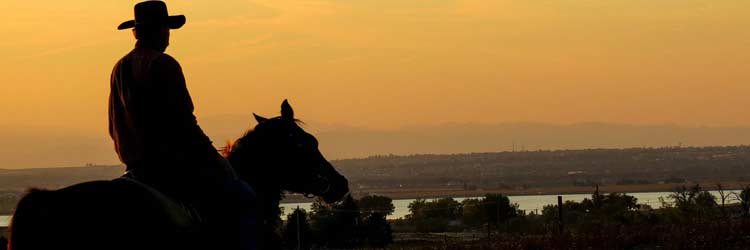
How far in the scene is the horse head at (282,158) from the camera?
34.7 feet

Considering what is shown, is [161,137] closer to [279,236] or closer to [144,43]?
[144,43]

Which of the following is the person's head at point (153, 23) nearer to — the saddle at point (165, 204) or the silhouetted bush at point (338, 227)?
the saddle at point (165, 204)

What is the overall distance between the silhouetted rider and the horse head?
1.20 meters

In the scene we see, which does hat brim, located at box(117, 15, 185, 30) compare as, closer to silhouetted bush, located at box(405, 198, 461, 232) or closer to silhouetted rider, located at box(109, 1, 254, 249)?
silhouetted rider, located at box(109, 1, 254, 249)

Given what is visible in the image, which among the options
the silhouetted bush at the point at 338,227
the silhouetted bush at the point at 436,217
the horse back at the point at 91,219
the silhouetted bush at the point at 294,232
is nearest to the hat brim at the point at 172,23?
the horse back at the point at 91,219

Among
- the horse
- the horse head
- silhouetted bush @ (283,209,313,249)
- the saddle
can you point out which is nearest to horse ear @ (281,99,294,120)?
the horse head

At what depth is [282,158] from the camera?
10.8 metres

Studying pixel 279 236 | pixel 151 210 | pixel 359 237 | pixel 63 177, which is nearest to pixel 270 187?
pixel 279 236

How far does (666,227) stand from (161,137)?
48.6ft

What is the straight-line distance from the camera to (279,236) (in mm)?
10281

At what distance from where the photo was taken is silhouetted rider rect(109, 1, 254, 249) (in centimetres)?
902

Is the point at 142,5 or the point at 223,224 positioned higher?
the point at 142,5

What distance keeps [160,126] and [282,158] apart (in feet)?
6.08

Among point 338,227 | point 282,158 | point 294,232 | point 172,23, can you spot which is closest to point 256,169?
point 282,158
